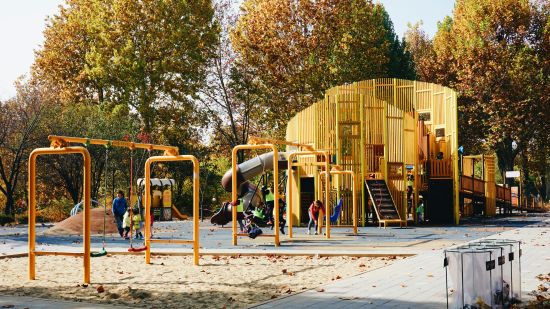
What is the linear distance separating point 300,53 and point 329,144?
18.0 metres

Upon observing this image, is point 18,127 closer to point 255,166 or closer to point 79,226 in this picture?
point 79,226

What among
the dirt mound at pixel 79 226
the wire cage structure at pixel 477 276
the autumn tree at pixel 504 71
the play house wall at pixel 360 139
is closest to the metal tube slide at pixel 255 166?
the play house wall at pixel 360 139

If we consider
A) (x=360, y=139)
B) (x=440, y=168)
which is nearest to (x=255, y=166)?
(x=360, y=139)

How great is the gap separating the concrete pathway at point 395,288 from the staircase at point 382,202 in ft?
52.3

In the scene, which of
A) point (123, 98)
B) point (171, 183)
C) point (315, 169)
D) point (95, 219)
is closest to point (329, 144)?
point (315, 169)

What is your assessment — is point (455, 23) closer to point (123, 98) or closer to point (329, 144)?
point (123, 98)

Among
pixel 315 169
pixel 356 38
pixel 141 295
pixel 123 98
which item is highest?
pixel 356 38

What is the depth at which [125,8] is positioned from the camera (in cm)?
5009

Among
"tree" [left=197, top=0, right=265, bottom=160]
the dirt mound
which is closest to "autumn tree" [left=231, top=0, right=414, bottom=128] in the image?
"tree" [left=197, top=0, right=265, bottom=160]

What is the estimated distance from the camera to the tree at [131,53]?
5003 centimetres

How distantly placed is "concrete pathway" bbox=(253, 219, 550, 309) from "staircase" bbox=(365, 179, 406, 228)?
1595cm

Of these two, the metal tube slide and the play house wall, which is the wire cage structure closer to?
the metal tube slide

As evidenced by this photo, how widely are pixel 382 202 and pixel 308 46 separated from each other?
19.4 metres

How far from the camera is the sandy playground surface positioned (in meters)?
12.1
